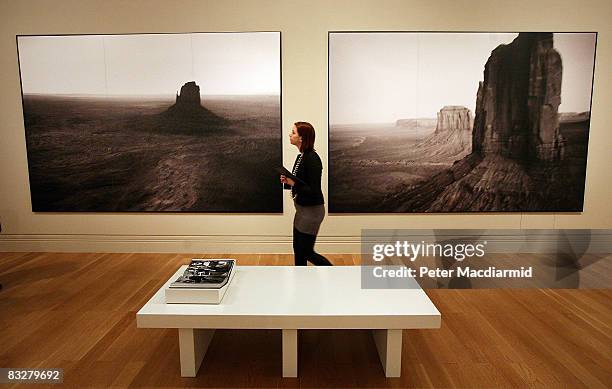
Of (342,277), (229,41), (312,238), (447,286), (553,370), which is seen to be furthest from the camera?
(229,41)

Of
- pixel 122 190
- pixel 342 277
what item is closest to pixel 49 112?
pixel 122 190

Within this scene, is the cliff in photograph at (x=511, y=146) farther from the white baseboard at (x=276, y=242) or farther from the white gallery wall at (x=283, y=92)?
the white baseboard at (x=276, y=242)

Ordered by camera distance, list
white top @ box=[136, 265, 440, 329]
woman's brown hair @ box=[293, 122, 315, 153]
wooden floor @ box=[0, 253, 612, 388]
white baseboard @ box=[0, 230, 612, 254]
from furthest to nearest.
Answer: white baseboard @ box=[0, 230, 612, 254]
woman's brown hair @ box=[293, 122, 315, 153]
wooden floor @ box=[0, 253, 612, 388]
white top @ box=[136, 265, 440, 329]

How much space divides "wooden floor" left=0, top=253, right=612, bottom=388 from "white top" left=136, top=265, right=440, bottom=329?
13.5 inches

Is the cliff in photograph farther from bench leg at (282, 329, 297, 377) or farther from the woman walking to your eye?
bench leg at (282, 329, 297, 377)

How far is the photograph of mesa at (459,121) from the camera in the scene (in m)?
4.31

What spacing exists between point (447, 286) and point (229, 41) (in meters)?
3.08

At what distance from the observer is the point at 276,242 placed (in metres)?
4.63

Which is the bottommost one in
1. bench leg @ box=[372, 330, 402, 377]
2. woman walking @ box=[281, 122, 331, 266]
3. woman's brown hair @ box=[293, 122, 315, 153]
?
bench leg @ box=[372, 330, 402, 377]

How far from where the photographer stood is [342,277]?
2.77 m

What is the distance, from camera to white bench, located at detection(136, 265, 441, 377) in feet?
7.22

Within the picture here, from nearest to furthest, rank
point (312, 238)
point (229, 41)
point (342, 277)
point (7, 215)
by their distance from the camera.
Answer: point (342, 277), point (312, 238), point (229, 41), point (7, 215)

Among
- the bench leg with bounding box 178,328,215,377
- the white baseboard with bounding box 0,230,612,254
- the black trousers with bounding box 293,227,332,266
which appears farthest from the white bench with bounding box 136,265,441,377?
the white baseboard with bounding box 0,230,612,254

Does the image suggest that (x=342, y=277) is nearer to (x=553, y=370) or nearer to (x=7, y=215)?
(x=553, y=370)
